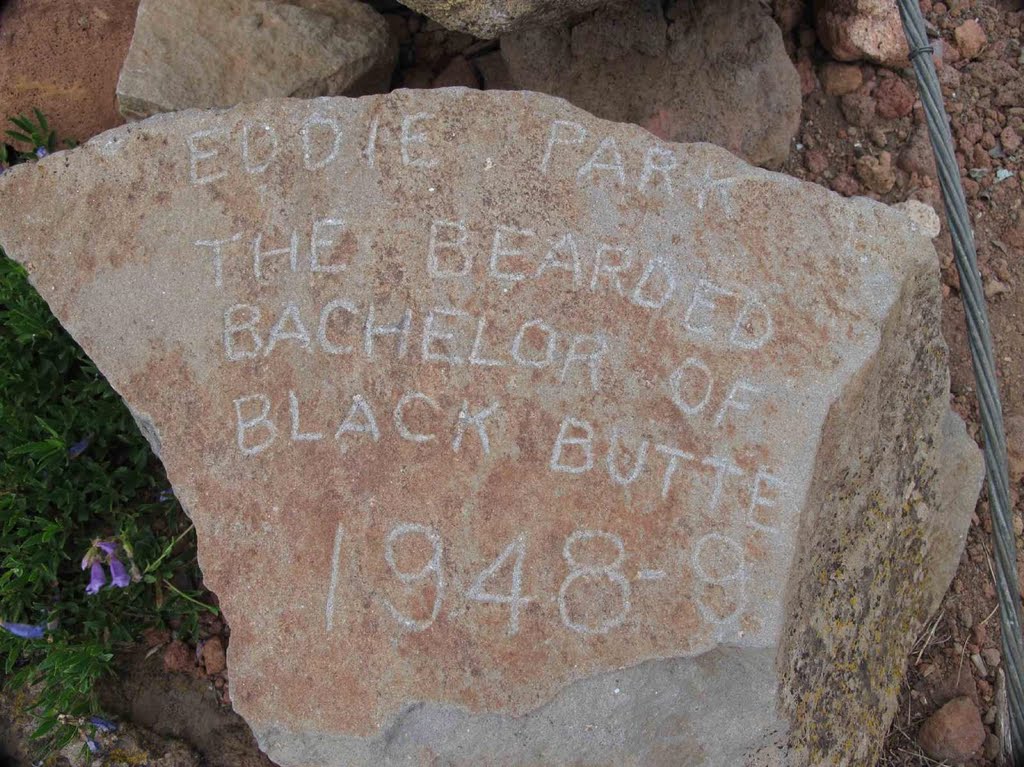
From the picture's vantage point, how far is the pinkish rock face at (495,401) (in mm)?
1952

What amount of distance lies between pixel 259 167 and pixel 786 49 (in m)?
1.80

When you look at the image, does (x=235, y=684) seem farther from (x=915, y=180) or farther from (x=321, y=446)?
(x=915, y=180)

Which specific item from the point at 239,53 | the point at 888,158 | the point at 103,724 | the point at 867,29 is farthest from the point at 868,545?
the point at 239,53

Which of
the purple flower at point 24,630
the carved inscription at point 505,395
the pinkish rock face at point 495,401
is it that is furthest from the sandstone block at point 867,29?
the purple flower at point 24,630

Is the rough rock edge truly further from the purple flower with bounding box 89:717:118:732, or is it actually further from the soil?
the purple flower with bounding box 89:717:118:732

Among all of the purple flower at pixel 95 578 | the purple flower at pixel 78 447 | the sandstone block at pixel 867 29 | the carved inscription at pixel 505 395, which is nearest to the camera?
the carved inscription at pixel 505 395

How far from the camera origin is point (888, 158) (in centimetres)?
313

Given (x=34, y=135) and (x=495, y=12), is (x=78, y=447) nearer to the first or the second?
(x=34, y=135)

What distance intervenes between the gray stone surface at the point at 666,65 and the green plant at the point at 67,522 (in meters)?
1.50

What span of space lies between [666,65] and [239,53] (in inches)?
47.4

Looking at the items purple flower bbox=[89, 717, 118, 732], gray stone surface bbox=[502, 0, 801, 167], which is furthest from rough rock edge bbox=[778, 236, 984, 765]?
purple flower bbox=[89, 717, 118, 732]

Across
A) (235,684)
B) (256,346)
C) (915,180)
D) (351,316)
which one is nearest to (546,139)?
(351,316)

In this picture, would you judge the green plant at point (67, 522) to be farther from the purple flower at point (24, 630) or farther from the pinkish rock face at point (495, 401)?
the pinkish rock face at point (495, 401)

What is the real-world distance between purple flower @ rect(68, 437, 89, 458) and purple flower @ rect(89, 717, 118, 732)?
0.67 m
